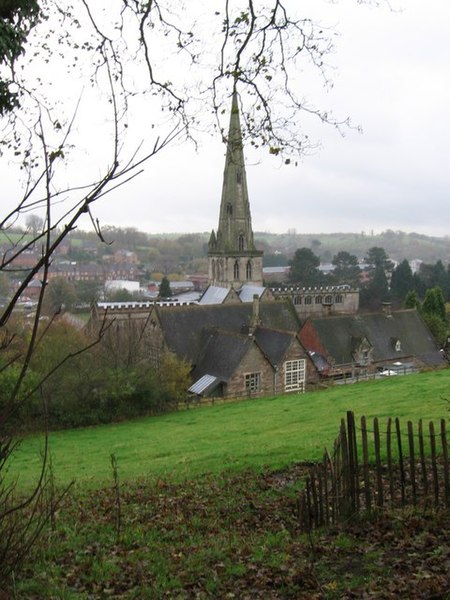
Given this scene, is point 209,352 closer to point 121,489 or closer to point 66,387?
point 66,387

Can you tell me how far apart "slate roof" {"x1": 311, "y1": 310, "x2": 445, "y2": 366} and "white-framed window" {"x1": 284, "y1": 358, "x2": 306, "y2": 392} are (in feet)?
14.4

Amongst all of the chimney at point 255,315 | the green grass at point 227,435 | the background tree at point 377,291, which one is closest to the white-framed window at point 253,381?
the green grass at point 227,435

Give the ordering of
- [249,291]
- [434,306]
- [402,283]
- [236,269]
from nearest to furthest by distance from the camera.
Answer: [434,306]
[249,291]
[236,269]
[402,283]

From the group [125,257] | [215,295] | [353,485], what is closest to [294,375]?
[215,295]

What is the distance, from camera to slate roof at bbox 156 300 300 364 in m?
35.0

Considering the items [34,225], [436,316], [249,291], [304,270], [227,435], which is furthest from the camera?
[304,270]

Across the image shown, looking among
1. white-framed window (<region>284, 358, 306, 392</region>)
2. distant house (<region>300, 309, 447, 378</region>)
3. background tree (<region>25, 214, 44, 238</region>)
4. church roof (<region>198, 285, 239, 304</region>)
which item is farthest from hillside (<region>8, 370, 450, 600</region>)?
church roof (<region>198, 285, 239, 304</region>)

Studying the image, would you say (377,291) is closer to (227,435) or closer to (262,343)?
(262,343)

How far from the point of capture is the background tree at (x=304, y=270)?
9125 centimetres

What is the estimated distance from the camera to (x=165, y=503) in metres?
9.67

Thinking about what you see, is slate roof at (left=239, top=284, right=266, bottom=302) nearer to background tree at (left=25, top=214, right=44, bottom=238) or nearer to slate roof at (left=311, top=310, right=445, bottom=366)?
slate roof at (left=311, top=310, right=445, bottom=366)

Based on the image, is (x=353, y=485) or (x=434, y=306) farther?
(x=434, y=306)

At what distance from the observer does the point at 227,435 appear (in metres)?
18.2

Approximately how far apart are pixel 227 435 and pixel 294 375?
50.3ft
